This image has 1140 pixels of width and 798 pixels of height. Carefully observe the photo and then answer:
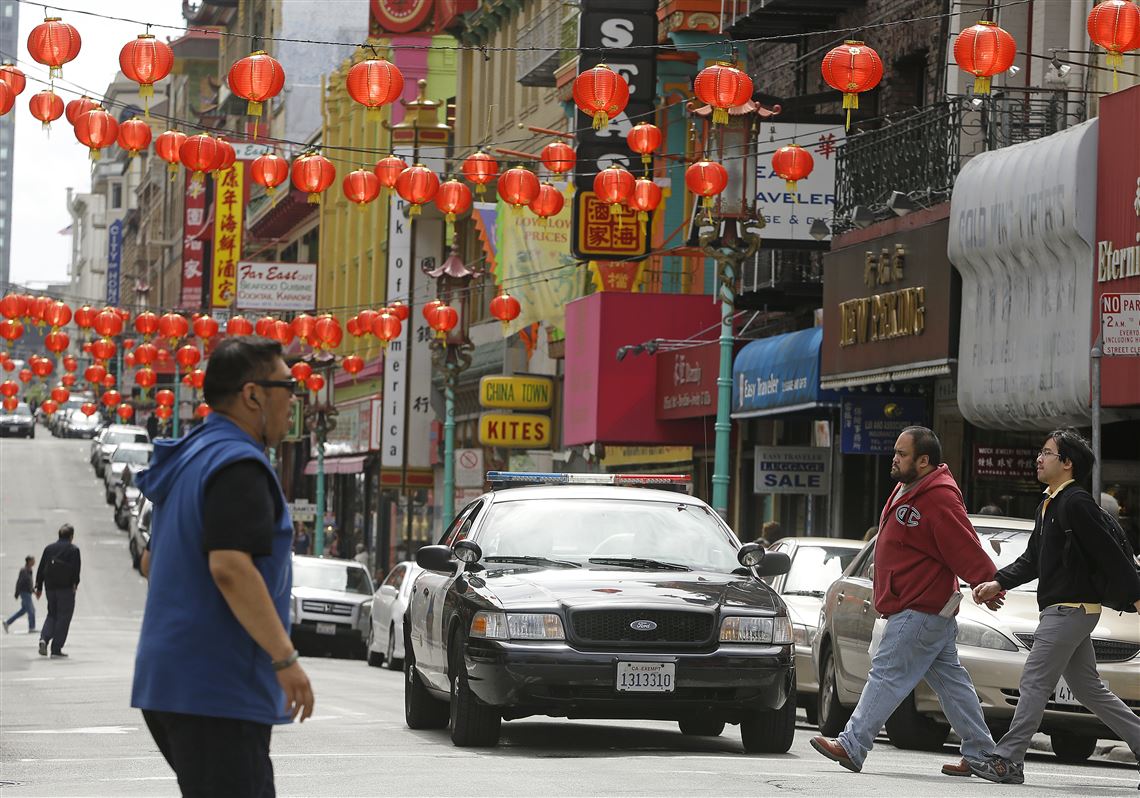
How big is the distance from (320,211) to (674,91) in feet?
139

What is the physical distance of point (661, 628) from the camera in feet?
43.4

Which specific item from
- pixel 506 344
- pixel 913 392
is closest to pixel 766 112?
pixel 913 392

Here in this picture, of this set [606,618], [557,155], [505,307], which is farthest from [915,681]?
[505,307]

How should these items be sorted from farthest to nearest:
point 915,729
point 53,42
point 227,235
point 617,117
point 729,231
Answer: point 227,235 < point 617,117 < point 729,231 < point 53,42 < point 915,729

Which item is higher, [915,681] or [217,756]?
[217,756]

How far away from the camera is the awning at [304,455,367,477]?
6588 centimetres

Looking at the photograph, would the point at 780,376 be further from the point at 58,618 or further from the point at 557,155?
the point at 58,618

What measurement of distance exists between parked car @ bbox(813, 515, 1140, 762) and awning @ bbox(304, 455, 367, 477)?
1957 inches

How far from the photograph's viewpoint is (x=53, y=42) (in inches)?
867

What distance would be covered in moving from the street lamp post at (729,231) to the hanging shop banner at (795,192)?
852 millimetres

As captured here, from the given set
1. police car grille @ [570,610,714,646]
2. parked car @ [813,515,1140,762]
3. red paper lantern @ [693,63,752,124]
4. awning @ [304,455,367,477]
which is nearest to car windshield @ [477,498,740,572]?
police car grille @ [570,610,714,646]

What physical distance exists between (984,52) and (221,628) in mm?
13961

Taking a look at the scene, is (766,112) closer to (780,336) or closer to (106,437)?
(780,336)

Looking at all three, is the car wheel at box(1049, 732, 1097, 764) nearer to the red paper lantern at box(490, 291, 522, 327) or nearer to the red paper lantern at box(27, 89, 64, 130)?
the red paper lantern at box(27, 89, 64, 130)
